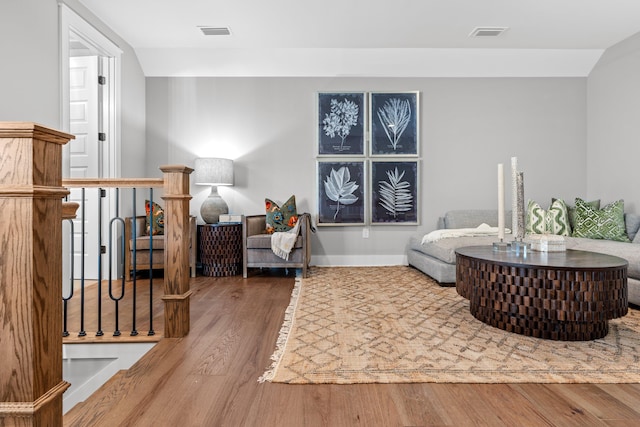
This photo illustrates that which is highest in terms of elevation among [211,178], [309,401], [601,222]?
[211,178]

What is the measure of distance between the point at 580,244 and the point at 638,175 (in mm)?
1211

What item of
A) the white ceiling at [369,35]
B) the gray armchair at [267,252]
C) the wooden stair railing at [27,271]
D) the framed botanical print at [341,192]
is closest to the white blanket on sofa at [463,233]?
the framed botanical print at [341,192]

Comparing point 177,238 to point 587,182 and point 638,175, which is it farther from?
point 587,182

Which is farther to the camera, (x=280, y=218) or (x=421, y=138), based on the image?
(x=421, y=138)

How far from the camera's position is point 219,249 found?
398 cm

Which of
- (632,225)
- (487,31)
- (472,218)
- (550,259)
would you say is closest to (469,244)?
(472,218)

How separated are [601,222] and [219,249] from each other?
3.89 meters

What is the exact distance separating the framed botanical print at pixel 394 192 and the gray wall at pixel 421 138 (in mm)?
125

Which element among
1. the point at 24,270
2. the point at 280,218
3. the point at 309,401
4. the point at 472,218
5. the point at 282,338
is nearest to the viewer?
the point at 24,270

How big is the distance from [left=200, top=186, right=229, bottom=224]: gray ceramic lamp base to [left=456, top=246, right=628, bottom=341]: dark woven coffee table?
115 inches

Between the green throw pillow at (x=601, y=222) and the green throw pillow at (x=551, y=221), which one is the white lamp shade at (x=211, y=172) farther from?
the green throw pillow at (x=601, y=222)

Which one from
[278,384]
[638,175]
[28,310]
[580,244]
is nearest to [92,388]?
[278,384]

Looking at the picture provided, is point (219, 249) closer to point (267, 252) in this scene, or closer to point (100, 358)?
point (267, 252)

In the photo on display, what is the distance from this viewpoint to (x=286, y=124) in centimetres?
463
